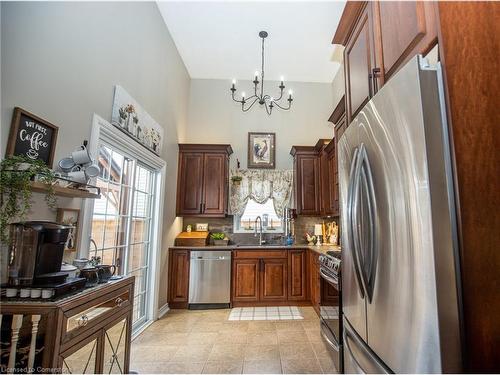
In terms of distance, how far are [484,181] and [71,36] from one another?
2512mm

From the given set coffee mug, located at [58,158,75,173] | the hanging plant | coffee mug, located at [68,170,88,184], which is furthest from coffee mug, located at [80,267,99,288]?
coffee mug, located at [58,158,75,173]

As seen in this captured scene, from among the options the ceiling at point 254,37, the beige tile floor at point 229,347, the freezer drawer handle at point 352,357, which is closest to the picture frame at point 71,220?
the beige tile floor at point 229,347

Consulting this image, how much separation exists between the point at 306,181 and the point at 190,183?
206 centimetres

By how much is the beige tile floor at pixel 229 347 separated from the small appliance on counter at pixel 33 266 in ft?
5.05

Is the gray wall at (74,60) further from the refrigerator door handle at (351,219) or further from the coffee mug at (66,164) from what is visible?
the refrigerator door handle at (351,219)

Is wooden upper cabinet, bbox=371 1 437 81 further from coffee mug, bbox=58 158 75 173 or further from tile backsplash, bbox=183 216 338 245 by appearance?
tile backsplash, bbox=183 216 338 245

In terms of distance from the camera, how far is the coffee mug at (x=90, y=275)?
1.42 m

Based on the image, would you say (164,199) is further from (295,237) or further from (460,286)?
(460,286)

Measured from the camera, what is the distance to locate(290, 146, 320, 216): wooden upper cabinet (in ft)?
14.3

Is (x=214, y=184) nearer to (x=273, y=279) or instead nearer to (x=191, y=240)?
(x=191, y=240)

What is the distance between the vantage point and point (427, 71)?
917 mm

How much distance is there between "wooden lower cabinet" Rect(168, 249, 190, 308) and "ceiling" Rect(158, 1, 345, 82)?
3395 mm

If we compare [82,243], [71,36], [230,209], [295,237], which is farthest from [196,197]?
[71,36]

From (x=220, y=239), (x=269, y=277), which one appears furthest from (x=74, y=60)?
(x=269, y=277)
